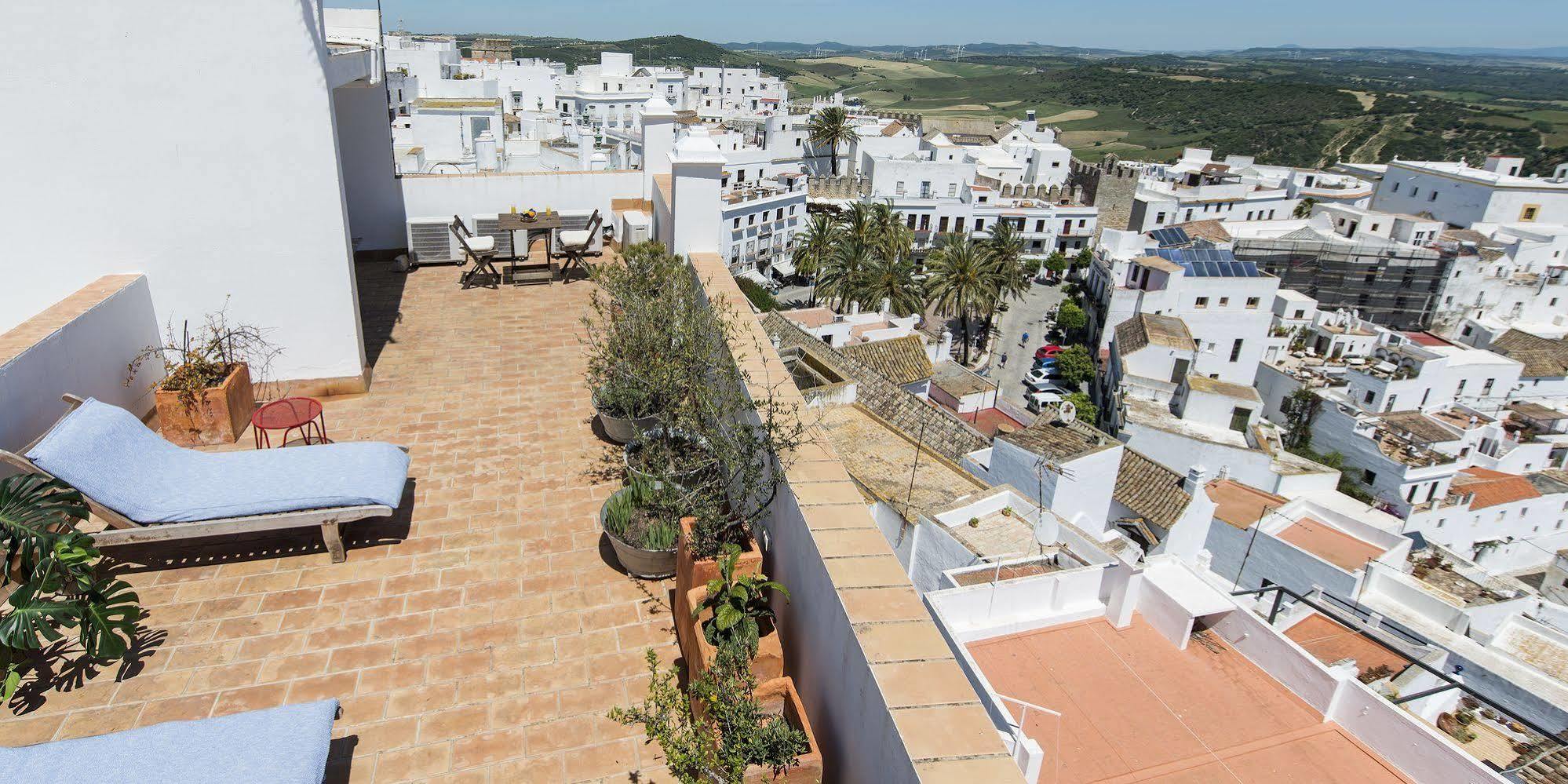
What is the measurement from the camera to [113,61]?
598 centimetres

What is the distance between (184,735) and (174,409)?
3.96 metres

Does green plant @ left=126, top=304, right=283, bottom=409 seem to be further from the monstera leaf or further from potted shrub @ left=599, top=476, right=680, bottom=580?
potted shrub @ left=599, top=476, right=680, bottom=580

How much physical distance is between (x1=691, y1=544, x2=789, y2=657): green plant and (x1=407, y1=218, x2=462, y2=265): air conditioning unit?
8504 millimetres

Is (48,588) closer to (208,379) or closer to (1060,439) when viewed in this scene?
(208,379)

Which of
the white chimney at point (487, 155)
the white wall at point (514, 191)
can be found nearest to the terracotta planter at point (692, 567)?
the white wall at point (514, 191)

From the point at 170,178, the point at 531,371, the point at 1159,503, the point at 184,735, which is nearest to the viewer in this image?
the point at 184,735

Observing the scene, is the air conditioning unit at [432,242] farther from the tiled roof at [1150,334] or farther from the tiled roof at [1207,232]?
the tiled roof at [1207,232]

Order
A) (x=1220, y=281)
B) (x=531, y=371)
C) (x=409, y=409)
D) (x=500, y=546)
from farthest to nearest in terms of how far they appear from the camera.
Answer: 1. (x=1220, y=281)
2. (x=531, y=371)
3. (x=409, y=409)
4. (x=500, y=546)

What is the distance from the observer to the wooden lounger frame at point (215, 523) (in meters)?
4.37

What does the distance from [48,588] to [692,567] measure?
9.74 feet

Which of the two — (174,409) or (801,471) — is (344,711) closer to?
(801,471)

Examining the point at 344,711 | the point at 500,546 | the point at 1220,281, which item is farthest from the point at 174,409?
the point at 1220,281

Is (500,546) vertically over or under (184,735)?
under

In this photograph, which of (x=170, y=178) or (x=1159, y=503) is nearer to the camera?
(x=170, y=178)
